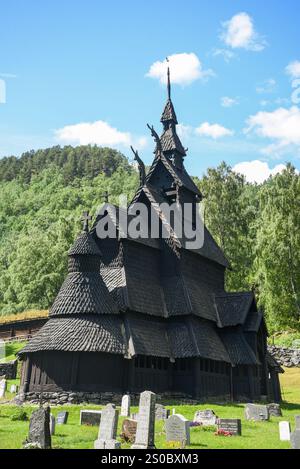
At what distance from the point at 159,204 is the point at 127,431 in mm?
23404

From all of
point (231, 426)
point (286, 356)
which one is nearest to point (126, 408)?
point (231, 426)

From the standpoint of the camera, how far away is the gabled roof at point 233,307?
35.8m

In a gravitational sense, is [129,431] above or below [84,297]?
Result: below

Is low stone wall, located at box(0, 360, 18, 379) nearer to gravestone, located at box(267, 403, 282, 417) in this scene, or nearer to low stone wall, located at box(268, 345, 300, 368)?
gravestone, located at box(267, 403, 282, 417)

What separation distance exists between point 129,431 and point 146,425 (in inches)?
69.7

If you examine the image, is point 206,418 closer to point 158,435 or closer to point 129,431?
point 158,435

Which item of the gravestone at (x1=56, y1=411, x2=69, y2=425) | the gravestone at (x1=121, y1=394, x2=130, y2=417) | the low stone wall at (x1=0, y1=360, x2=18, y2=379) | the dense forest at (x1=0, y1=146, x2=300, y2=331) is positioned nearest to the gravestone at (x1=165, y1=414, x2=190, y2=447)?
the gravestone at (x1=56, y1=411, x2=69, y2=425)

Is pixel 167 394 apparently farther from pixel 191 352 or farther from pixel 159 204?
pixel 159 204

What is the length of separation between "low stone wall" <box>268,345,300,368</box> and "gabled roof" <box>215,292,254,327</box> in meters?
11.0

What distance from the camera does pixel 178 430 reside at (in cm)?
1516

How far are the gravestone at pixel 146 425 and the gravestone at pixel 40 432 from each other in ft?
7.78

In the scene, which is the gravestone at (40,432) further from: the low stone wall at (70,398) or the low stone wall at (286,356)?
the low stone wall at (286,356)
